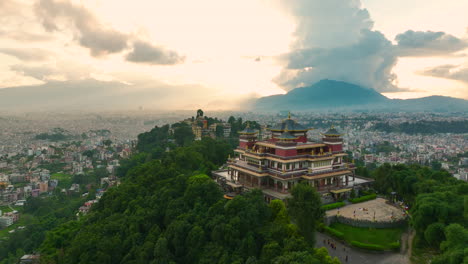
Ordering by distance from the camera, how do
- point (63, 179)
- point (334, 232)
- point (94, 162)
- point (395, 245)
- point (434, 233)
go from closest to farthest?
point (434, 233), point (395, 245), point (334, 232), point (63, 179), point (94, 162)

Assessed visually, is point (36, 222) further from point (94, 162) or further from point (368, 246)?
point (368, 246)

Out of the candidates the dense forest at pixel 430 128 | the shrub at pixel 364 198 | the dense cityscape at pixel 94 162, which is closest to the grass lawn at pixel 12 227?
the dense cityscape at pixel 94 162

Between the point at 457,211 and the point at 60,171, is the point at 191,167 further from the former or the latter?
the point at 60,171

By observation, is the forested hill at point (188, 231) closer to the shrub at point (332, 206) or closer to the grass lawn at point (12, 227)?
the shrub at point (332, 206)

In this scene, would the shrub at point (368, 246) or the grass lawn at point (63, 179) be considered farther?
the grass lawn at point (63, 179)

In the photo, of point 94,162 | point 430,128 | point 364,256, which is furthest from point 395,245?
point 430,128

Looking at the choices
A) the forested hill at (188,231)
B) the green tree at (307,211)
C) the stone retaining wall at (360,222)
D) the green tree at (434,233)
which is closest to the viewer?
the forested hill at (188,231)
